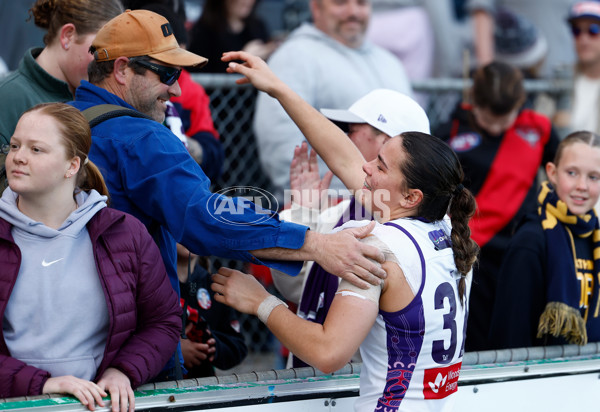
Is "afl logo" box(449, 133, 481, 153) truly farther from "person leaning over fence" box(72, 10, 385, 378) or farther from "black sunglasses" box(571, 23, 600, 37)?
"person leaning over fence" box(72, 10, 385, 378)

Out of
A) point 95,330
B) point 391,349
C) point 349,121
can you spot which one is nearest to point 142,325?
point 95,330

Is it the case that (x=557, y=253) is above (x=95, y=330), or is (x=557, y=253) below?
below

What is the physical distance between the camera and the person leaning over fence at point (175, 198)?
8.75 feet

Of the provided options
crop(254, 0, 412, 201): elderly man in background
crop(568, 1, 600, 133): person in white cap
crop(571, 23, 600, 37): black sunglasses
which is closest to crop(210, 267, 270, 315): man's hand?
crop(254, 0, 412, 201): elderly man in background

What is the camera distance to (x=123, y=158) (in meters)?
2.73

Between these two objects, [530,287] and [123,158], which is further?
[530,287]

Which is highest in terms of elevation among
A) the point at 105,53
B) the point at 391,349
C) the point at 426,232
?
the point at 105,53

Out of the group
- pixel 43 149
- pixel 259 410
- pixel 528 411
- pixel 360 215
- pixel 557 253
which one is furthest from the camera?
pixel 557 253

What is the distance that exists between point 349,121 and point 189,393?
1450 millimetres

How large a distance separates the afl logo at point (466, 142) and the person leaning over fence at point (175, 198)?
2.94m

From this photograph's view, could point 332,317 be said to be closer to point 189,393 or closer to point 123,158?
point 189,393

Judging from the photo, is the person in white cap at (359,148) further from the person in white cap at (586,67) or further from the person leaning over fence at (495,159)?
the person in white cap at (586,67)

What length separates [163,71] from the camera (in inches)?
114

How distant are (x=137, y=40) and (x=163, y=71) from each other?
0.14 m
